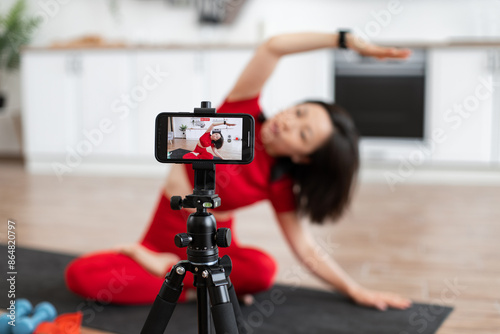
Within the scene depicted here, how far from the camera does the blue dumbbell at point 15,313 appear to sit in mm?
1482

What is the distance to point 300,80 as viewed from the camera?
14.2 feet

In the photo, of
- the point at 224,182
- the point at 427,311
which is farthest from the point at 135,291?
the point at 427,311

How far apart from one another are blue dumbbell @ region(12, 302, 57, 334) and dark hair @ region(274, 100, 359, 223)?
75 centimetres

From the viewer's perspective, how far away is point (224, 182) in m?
1.71

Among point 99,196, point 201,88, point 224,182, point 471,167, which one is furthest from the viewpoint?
point 201,88

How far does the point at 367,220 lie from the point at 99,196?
Result: 1.65 metres

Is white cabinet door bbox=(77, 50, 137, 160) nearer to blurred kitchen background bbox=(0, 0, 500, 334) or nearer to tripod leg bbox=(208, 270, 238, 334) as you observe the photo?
blurred kitchen background bbox=(0, 0, 500, 334)

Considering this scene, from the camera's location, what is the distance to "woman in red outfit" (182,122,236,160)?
80cm

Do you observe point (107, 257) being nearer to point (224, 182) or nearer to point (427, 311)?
point (224, 182)

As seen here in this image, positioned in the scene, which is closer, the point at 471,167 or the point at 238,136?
the point at 238,136

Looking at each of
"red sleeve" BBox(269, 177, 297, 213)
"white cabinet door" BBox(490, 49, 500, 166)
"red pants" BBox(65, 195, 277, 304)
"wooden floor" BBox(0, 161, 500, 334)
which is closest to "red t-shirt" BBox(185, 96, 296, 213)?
"red sleeve" BBox(269, 177, 297, 213)

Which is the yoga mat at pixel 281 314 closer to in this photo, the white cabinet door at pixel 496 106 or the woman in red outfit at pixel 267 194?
the woman in red outfit at pixel 267 194

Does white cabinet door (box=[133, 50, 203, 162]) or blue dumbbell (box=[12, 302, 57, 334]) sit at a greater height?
white cabinet door (box=[133, 50, 203, 162])

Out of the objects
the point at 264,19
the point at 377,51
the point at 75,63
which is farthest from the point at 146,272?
the point at 264,19
